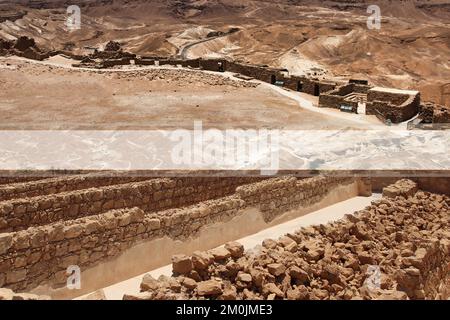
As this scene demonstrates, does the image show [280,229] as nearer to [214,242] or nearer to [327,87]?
[214,242]

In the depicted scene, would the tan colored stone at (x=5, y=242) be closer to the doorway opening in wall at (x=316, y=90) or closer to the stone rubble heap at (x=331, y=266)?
the stone rubble heap at (x=331, y=266)

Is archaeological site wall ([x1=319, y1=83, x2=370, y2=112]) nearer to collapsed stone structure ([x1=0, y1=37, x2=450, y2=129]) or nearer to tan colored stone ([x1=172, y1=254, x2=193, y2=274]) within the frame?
collapsed stone structure ([x1=0, y1=37, x2=450, y2=129])

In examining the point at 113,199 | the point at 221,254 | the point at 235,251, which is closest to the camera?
the point at 221,254

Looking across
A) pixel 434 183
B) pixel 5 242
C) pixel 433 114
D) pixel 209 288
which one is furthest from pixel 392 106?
pixel 5 242

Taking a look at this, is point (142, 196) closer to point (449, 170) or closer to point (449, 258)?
point (449, 258)

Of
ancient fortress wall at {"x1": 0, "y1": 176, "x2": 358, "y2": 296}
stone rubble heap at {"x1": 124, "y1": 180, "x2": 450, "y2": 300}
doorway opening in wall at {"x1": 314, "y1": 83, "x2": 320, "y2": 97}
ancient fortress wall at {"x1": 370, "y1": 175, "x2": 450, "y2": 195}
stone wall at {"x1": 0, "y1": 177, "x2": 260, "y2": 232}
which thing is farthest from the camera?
doorway opening in wall at {"x1": 314, "y1": 83, "x2": 320, "y2": 97}

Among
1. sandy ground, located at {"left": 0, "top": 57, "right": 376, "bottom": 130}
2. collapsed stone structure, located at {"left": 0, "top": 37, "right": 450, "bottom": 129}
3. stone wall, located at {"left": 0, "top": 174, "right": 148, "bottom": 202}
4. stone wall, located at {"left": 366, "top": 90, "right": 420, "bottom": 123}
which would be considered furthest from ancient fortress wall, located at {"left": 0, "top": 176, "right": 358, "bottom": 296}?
stone wall, located at {"left": 366, "top": 90, "right": 420, "bottom": 123}
